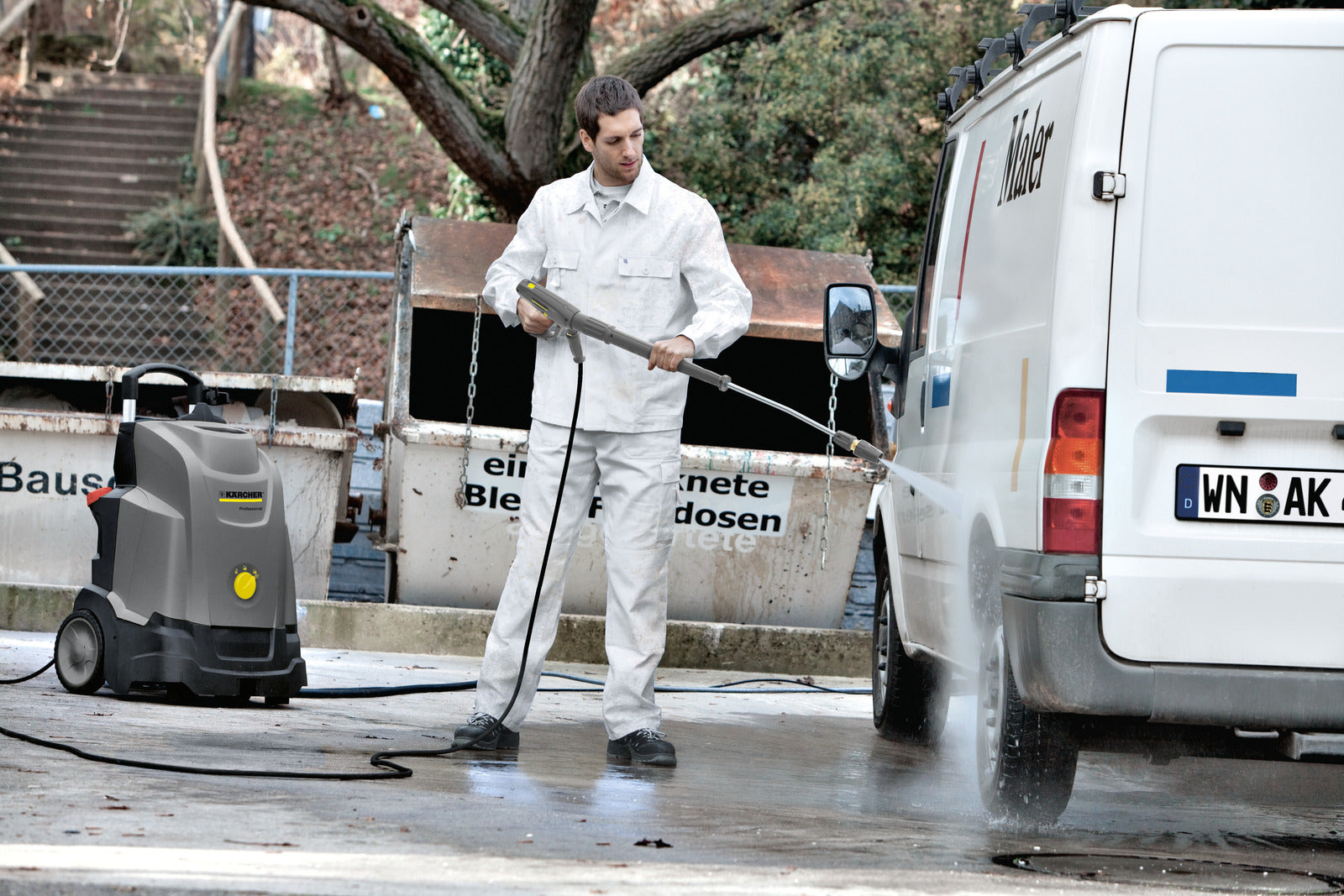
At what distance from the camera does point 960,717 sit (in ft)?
21.2

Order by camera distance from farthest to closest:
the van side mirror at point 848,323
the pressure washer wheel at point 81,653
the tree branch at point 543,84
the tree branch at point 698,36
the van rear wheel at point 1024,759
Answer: the tree branch at point 698,36
the tree branch at point 543,84
the pressure washer wheel at point 81,653
the van side mirror at point 848,323
the van rear wheel at point 1024,759

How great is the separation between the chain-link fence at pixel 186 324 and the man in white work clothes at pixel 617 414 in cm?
738

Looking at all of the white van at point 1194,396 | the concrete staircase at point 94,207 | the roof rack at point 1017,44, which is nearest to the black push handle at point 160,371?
the roof rack at point 1017,44

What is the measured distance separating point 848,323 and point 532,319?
1028 millimetres

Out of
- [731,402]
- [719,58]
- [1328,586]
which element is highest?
[719,58]

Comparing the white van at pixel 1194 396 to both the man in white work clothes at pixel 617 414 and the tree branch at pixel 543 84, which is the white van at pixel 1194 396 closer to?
the man in white work clothes at pixel 617 414

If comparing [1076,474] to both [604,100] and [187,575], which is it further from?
[187,575]

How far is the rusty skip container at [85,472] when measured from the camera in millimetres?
7672

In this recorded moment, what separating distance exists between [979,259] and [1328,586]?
1.42 m

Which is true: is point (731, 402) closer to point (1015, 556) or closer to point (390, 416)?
point (390, 416)

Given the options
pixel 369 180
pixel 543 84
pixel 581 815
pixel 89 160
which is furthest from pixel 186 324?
pixel 581 815

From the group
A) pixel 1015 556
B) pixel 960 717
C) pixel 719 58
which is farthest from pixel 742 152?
pixel 1015 556

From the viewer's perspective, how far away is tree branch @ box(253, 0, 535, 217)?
11031mm

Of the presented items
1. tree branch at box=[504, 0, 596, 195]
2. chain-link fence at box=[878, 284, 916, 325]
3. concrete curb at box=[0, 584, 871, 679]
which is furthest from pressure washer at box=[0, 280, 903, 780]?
tree branch at box=[504, 0, 596, 195]
